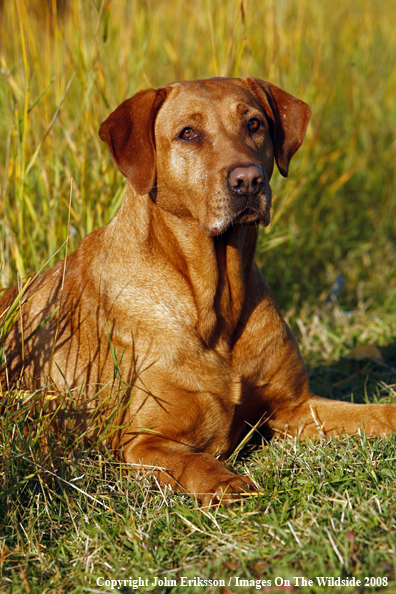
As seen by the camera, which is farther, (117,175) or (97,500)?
(117,175)

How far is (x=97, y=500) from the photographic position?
2615mm

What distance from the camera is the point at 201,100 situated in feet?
9.76

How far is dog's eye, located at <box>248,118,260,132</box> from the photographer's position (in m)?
3.05

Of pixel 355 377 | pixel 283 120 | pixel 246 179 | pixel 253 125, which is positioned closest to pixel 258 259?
pixel 355 377

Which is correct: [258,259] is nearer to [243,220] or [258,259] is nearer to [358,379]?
[358,379]

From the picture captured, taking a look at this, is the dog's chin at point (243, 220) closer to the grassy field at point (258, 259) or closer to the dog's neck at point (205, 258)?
the dog's neck at point (205, 258)

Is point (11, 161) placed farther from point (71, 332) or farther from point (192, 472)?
point (192, 472)

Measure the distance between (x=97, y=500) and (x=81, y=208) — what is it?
201cm

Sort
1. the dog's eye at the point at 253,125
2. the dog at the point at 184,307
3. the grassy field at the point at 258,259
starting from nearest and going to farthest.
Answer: the grassy field at the point at 258,259
the dog at the point at 184,307
the dog's eye at the point at 253,125

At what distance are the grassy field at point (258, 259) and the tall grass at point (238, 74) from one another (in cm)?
2

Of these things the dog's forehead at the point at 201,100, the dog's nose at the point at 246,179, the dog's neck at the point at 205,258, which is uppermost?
the dog's forehead at the point at 201,100

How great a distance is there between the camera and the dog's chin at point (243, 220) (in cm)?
273

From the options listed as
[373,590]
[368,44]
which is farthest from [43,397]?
[368,44]

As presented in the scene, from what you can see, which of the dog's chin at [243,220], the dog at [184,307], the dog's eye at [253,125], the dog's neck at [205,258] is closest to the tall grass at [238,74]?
the dog at [184,307]
